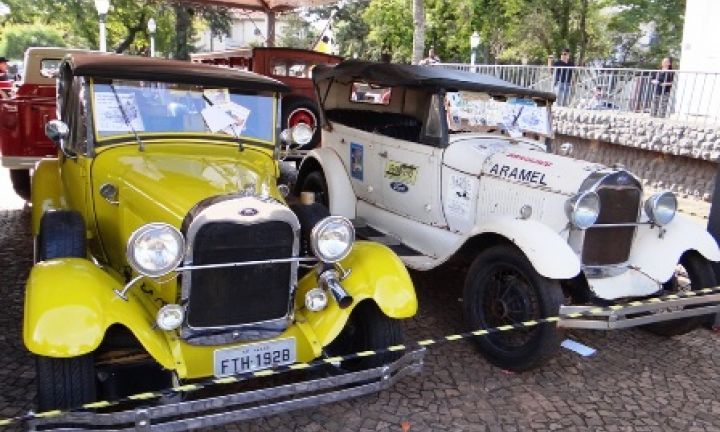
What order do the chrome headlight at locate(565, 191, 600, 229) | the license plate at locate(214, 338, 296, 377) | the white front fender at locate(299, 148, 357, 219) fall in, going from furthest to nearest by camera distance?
the white front fender at locate(299, 148, 357, 219), the chrome headlight at locate(565, 191, 600, 229), the license plate at locate(214, 338, 296, 377)

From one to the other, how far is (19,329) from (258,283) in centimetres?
222

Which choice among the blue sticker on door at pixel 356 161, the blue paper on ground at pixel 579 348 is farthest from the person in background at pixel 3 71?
the blue paper on ground at pixel 579 348

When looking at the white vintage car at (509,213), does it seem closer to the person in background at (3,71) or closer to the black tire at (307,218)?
the black tire at (307,218)

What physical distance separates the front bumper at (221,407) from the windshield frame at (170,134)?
176 centimetres

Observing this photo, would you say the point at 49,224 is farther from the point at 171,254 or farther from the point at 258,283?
the point at 258,283

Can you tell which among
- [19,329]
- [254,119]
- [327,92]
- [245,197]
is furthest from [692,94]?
[19,329]

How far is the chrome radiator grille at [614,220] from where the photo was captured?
424cm

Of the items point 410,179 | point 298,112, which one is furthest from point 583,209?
point 298,112

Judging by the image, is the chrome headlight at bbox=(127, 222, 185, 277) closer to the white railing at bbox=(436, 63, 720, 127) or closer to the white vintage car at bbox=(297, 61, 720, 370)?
the white vintage car at bbox=(297, 61, 720, 370)

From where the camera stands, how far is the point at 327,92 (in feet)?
22.0

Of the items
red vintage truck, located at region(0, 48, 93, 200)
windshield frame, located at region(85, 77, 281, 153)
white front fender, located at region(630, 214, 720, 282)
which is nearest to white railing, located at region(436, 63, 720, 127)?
white front fender, located at region(630, 214, 720, 282)

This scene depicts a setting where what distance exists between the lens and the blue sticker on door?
19.7 ft

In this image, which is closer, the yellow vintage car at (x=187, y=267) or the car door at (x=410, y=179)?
the yellow vintage car at (x=187, y=267)

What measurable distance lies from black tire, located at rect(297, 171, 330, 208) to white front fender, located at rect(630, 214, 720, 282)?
2889 mm
